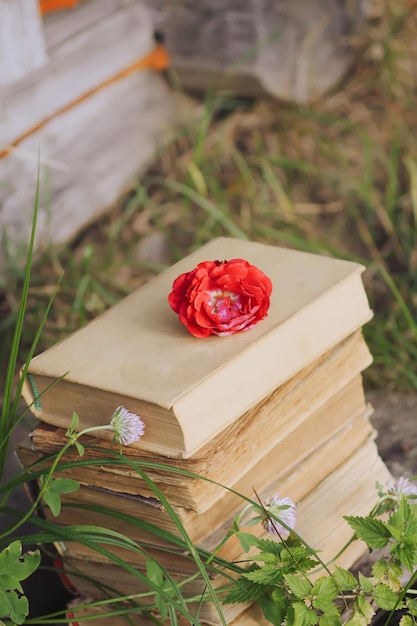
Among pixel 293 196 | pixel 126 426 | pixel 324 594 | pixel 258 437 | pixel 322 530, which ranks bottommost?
pixel 293 196

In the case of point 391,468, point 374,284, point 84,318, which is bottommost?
point 374,284

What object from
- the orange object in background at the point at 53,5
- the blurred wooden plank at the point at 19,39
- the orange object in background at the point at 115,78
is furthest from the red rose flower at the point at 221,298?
the orange object in background at the point at 53,5

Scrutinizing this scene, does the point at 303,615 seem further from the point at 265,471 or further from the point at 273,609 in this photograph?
the point at 265,471

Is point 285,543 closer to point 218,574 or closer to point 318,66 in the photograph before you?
point 218,574

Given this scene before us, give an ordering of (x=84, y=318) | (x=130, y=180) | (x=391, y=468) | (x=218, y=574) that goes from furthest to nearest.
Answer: (x=130, y=180)
(x=84, y=318)
(x=391, y=468)
(x=218, y=574)

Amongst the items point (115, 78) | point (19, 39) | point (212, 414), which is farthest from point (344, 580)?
point (115, 78)

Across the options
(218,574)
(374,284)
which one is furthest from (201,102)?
(218,574)
